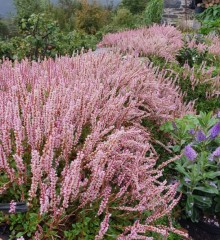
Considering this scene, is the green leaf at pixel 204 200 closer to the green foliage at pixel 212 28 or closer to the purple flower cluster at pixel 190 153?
the purple flower cluster at pixel 190 153

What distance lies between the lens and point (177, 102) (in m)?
3.95

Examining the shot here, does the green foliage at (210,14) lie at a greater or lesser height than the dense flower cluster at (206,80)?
lesser

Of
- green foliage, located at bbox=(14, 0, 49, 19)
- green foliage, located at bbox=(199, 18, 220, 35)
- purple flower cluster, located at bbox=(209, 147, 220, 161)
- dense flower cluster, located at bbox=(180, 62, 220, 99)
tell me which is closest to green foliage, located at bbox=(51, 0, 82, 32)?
green foliage, located at bbox=(14, 0, 49, 19)

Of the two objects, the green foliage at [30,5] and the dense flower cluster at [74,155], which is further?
the green foliage at [30,5]

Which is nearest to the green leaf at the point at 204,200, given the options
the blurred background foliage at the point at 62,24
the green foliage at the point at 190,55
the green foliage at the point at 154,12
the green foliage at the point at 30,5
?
the blurred background foliage at the point at 62,24

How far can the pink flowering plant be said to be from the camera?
284 cm

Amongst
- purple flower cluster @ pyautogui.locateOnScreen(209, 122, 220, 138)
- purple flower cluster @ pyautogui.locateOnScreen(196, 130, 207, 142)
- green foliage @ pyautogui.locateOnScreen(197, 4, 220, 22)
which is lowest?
green foliage @ pyautogui.locateOnScreen(197, 4, 220, 22)

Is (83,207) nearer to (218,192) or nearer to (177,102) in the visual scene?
(218,192)

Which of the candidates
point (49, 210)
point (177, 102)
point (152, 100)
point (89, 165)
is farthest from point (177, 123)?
point (49, 210)

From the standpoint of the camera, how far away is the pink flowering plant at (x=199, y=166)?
2.84 meters

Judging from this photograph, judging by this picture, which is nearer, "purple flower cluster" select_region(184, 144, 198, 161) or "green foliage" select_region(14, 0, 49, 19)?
"purple flower cluster" select_region(184, 144, 198, 161)

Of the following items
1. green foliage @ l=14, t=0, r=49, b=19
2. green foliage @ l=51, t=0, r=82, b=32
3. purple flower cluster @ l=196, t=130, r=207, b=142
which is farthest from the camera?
green foliage @ l=51, t=0, r=82, b=32

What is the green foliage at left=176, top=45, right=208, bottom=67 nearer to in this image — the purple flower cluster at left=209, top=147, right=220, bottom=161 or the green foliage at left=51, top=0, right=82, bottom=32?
the purple flower cluster at left=209, top=147, right=220, bottom=161

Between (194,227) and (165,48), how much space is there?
418 cm
